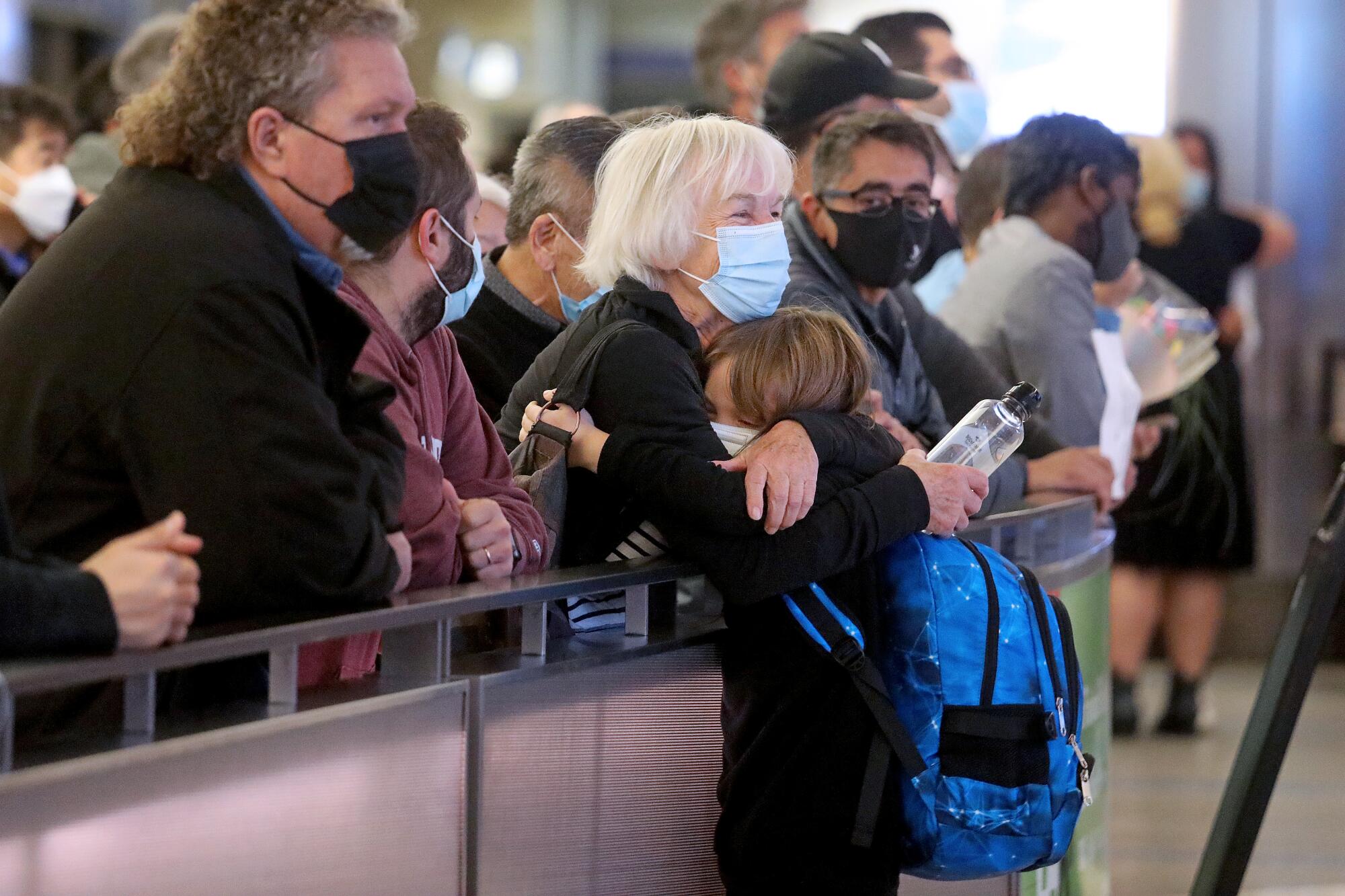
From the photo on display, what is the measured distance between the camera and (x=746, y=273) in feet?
9.08

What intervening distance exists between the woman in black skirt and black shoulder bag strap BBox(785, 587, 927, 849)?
496cm

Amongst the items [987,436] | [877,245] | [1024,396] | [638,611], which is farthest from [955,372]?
[638,611]

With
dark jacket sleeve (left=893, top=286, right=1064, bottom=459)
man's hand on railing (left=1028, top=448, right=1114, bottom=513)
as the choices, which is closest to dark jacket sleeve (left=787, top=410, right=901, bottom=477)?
man's hand on railing (left=1028, top=448, right=1114, bottom=513)

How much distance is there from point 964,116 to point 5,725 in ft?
15.6

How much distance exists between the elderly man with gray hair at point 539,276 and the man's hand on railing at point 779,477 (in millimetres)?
874

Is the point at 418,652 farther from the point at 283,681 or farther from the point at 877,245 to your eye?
the point at 877,245

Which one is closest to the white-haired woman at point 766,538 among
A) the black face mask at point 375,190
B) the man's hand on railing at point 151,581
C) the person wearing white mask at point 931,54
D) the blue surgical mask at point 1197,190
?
the black face mask at point 375,190

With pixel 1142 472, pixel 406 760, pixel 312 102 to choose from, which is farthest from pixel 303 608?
pixel 1142 472

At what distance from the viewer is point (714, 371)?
2680mm

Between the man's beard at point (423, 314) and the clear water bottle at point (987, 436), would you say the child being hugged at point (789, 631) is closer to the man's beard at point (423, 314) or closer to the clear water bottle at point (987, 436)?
the man's beard at point (423, 314)

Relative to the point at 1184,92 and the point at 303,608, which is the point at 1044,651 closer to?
the point at 303,608

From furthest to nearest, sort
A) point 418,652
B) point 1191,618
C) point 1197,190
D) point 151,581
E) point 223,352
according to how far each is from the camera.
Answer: point 1197,190
point 1191,618
point 418,652
point 223,352
point 151,581

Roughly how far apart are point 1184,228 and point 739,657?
570 centimetres

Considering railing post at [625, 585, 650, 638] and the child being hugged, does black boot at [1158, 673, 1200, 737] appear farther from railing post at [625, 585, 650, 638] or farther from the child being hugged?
railing post at [625, 585, 650, 638]
